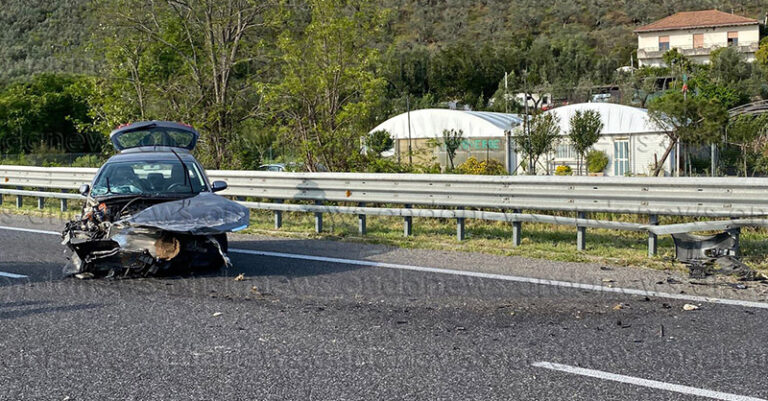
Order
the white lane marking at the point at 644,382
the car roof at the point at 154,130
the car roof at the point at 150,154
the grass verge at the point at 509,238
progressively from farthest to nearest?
the car roof at the point at 154,130, the car roof at the point at 150,154, the grass verge at the point at 509,238, the white lane marking at the point at 644,382

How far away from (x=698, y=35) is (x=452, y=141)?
67.5 metres

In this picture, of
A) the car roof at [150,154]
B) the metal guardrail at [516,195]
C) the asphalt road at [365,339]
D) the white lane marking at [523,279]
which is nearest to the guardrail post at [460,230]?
the metal guardrail at [516,195]

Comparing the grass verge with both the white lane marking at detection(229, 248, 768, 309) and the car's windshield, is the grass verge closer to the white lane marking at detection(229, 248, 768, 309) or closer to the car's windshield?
the white lane marking at detection(229, 248, 768, 309)

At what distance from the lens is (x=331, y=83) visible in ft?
53.3

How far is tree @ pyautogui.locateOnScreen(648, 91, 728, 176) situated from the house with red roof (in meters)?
62.5

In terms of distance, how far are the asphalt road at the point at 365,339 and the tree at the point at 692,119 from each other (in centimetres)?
1923

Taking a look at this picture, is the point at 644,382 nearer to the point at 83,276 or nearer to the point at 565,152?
the point at 83,276

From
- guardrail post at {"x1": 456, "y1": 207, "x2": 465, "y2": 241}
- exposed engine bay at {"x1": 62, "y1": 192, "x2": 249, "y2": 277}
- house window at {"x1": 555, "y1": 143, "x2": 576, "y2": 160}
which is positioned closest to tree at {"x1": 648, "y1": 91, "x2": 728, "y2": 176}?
house window at {"x1": 555, "y1": 143, "x2": 576, "y2": 160}

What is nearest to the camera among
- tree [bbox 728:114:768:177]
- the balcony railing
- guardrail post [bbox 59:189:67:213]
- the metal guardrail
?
the metal guardrail

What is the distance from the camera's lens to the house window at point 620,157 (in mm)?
31453

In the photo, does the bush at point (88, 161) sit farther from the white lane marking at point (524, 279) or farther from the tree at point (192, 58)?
the white lane marking at point (524, 279)

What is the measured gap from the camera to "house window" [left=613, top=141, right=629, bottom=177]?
103 ft

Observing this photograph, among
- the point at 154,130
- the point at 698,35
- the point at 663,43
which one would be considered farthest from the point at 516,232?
the point at 698,35

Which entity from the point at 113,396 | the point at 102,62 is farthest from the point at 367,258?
the point at 102,62
